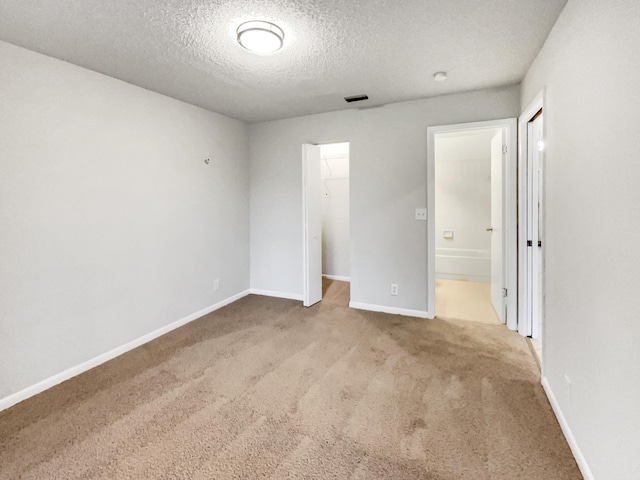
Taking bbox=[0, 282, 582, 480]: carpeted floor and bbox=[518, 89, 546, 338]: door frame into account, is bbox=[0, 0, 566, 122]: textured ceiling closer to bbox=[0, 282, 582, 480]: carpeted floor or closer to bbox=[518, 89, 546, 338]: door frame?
bbox=[518, 89, 546, 338]: door frame

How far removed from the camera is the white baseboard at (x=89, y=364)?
217 cm

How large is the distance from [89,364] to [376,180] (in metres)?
3.22

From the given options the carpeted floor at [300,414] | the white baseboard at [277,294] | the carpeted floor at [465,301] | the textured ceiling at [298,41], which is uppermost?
the textured ceiling at [298,41]

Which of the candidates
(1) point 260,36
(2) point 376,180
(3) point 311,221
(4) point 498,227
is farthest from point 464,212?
(1) point 260,36

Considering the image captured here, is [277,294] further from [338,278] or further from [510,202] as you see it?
[510,202]

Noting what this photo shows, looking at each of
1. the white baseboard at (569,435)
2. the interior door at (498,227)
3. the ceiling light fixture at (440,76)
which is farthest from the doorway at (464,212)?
the white baseboard at (569,435)

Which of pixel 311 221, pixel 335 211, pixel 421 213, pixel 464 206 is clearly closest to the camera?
pixel 421 213

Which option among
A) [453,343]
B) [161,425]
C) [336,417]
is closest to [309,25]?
Answer: [336,417]

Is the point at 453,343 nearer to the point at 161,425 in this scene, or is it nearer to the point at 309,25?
the point at 161,425

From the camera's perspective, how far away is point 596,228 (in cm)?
143

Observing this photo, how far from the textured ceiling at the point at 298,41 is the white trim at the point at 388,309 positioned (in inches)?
91.6

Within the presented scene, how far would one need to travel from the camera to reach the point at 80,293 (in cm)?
256

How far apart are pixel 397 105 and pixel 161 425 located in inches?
140

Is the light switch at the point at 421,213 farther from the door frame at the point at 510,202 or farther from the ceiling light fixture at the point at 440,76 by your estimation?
the ceiling light fixture at the point at 440,76
